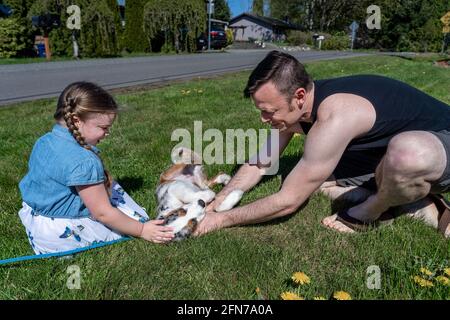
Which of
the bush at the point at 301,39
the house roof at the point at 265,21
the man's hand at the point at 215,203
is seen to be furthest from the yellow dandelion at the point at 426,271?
the house roof at the point at 265,21

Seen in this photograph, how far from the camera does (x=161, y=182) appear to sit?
330 cm

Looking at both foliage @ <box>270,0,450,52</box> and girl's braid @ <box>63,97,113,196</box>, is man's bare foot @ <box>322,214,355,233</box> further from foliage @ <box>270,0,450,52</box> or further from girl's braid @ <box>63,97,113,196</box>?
foliage @ <box>270,0,450,52</box>

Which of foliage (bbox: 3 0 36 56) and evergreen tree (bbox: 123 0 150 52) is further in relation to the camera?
evergreen tree (bbox: 123 0 150 52)

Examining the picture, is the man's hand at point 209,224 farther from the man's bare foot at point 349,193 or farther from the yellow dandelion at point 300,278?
the man's bare foot at point 349,193

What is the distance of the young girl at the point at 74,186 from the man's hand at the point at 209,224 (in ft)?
0.61

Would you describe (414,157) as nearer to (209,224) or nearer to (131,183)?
(209,224)

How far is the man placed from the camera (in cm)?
240

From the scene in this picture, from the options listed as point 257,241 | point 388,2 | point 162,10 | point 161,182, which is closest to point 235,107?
point 161,182

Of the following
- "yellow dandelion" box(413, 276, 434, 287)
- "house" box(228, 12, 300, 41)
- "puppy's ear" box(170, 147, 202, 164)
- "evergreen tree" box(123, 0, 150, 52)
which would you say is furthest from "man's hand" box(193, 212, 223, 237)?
"house" box(228, 12, 300, 41)

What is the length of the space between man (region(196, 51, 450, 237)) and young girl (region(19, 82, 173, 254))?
0.59 metres

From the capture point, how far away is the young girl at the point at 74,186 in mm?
2322

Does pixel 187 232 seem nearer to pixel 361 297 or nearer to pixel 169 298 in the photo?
pixel 169 298

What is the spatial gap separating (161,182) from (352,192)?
4.77 feet

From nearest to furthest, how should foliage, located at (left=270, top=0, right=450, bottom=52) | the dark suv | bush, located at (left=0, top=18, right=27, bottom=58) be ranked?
bush, located at (left=0, top=18, right=27, bottom=58) → the dark suv → foliage, located at (left=270, top=0, right=450, bottom=52)
